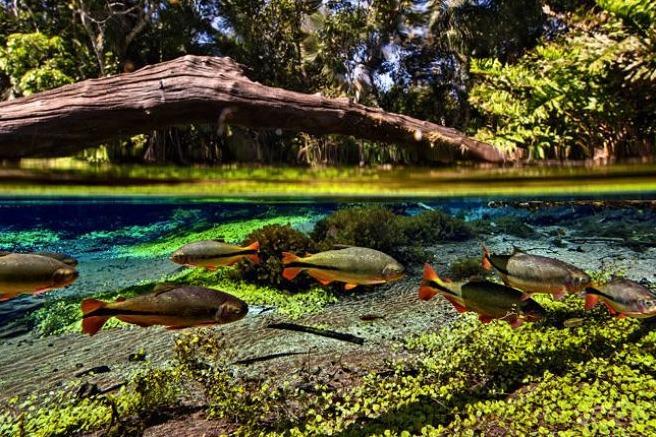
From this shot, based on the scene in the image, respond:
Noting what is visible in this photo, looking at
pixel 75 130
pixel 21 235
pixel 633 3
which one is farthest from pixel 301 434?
pixel 21 235

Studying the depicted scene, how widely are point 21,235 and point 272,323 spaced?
58.0ft

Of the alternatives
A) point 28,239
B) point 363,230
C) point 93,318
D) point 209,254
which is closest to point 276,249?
point 363,230

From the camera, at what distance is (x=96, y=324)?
3221 mm

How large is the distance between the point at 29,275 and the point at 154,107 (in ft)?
6.37

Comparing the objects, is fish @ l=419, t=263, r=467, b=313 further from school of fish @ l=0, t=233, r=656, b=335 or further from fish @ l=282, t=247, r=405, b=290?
fish @ l=282, t=247, r=405, b=290

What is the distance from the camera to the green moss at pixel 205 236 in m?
16.2

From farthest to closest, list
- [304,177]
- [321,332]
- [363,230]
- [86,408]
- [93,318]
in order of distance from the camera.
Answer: [363,230] < [321,332] < [304,177] < [86,408] < [93,318]

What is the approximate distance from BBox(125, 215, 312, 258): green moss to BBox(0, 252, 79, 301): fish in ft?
40.4

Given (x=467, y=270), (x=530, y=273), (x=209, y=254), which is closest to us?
(x=530, y=273)

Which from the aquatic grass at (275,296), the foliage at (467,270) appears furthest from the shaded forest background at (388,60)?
the aquatic grass at (275,296)

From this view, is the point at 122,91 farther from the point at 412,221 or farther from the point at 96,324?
the point at 412,221

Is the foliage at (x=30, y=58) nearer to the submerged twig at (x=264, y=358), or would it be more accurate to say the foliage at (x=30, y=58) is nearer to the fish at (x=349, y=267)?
the submerged twig at (x=264, y=358)

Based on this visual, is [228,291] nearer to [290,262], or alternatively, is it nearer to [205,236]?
[205,236]

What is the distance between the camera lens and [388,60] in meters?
23.0
